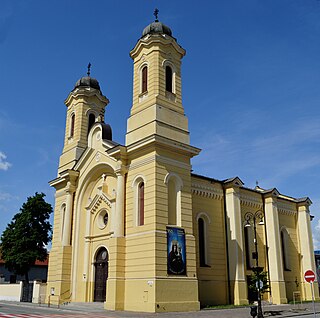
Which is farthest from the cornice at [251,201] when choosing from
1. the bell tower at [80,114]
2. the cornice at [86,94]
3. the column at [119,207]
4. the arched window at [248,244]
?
the cornice at [86,94]

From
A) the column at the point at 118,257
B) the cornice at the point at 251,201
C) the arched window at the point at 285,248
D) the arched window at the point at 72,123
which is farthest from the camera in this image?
the arched window at the point at 72,123

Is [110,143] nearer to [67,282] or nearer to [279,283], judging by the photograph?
[67,282]

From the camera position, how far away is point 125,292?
2511cm

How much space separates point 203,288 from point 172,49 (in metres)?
18.0

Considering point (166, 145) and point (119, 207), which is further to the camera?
point (119, 207)

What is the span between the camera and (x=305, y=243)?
38.0 m

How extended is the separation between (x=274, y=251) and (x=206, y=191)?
8139 mm

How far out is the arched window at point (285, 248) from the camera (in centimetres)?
3598

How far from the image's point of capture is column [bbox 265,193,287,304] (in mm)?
31938

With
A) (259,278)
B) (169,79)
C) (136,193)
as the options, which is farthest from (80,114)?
(259,278)

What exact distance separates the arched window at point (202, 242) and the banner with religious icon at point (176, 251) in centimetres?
437

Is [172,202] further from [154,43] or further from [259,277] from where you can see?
[154,43]

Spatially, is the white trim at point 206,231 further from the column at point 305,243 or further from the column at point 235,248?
the column at point 305,243

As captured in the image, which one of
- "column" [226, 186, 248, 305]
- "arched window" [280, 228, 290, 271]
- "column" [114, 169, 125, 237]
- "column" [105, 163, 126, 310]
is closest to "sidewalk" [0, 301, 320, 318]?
"column" [105, 163, 126, 310]
